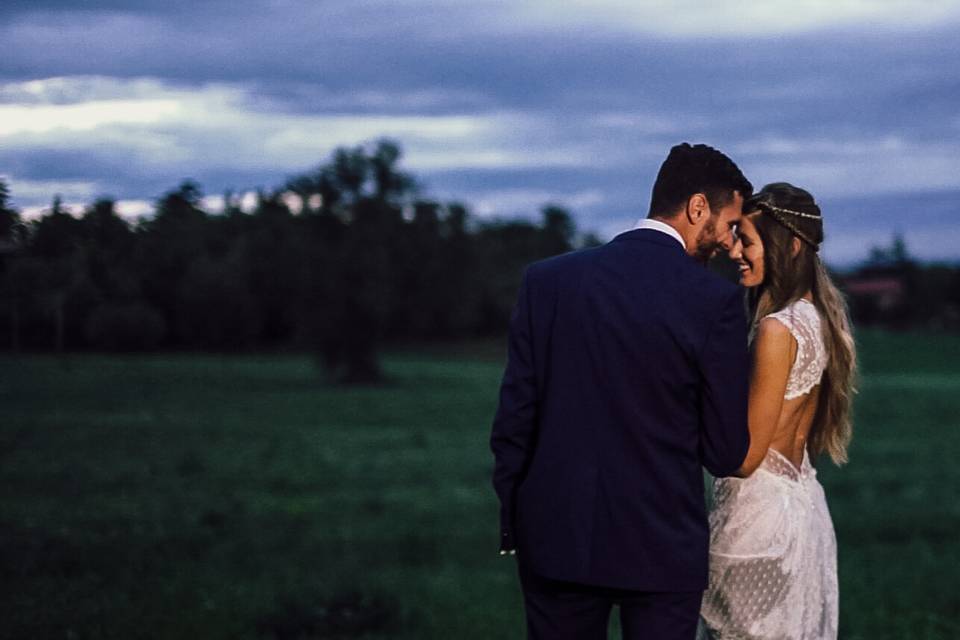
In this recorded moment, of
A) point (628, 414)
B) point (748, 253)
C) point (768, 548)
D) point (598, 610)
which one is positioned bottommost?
point (598, 610)

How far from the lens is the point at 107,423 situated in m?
25.0

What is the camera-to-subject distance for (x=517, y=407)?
10.9 feet

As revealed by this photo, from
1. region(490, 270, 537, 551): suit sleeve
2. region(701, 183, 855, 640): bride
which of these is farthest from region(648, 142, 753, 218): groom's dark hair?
region(490, 270, 537, 551): suit sleeve

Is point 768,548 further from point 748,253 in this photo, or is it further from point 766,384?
point 748,253

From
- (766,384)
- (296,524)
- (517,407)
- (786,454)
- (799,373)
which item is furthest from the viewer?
(296,524)

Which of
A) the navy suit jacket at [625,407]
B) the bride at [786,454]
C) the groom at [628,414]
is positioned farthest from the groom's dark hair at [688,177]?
the bride at [786,454]

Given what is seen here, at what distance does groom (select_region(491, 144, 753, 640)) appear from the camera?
3.17 meters

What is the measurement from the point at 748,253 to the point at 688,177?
0.54 metres

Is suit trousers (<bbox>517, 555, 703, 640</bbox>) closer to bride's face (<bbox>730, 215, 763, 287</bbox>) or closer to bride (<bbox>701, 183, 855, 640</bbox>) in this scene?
bride (<bbox>701, 183, 855, 640</bbox>)

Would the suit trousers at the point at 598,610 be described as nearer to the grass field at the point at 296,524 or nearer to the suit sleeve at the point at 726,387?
the suit sleeve at the point at 726,387

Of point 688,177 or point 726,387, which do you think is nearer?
point 726,387

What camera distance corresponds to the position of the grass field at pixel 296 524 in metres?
6.73

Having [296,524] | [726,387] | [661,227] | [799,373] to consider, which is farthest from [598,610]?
[296,524]

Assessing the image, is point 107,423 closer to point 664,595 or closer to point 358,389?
point 358,389
